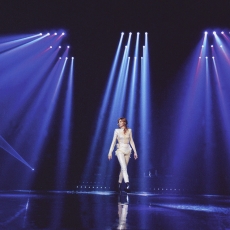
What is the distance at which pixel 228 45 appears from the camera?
14945 millimetres

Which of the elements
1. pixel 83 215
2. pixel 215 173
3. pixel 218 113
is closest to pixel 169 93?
pixel 218 113

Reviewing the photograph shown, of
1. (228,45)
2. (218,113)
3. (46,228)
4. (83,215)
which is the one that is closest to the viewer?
(46,228)

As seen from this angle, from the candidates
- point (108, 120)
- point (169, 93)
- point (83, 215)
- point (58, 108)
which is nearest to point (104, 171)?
point (108, 120)

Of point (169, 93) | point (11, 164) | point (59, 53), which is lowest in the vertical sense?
point (11, 164)

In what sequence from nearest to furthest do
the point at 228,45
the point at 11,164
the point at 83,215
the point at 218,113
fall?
the point at 83,215 → the point at 11,164 → the point at 228,45 → the point at 218,113

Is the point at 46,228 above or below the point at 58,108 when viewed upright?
below

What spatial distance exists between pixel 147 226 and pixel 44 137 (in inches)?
519

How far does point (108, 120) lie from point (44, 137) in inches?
126

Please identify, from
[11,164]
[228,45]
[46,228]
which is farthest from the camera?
[228,45]

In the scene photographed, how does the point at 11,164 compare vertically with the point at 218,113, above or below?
below

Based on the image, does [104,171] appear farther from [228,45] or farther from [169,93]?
[228,45]

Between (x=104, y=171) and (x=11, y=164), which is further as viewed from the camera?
(x=104, y=171)

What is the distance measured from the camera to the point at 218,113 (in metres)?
16.0

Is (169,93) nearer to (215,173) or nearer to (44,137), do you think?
(215,173)
